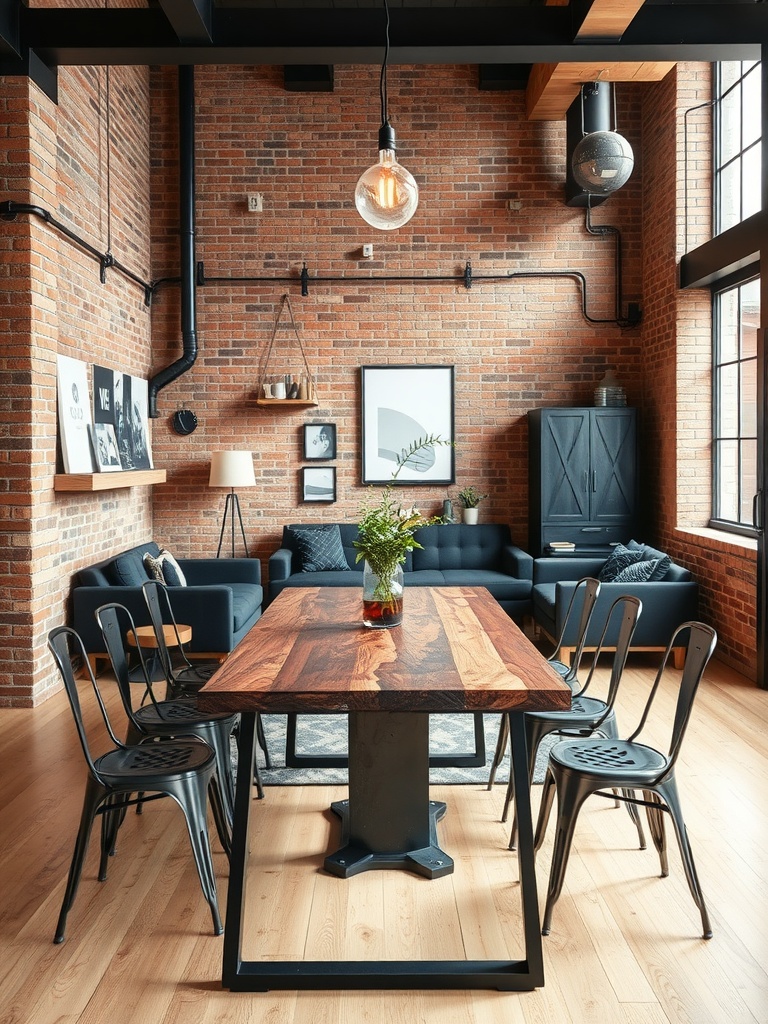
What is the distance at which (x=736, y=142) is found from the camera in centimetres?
654

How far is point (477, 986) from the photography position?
244 cm

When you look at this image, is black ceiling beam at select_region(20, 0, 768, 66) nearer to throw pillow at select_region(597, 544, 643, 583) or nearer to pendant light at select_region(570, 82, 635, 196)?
pendant light at select_region(570, 82, 635, 196)

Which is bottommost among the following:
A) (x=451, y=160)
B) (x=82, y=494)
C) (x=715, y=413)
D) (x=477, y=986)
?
(x=477, y=986)

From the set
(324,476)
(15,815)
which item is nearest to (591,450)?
(324,476)

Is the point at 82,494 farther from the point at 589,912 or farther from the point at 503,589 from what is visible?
the point at 589,912

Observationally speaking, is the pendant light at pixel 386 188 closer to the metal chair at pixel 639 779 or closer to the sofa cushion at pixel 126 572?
the metal chair at pixel 639 779

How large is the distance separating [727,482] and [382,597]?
4.44 meters

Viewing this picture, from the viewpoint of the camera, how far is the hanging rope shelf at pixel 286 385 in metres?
7.73

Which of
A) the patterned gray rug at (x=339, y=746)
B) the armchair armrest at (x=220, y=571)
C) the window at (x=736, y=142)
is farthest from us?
the armchair armrest at (x=220, y=571)

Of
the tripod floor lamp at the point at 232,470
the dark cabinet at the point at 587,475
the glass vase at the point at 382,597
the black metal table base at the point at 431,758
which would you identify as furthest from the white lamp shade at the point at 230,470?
the glass vase at the point at 382,597

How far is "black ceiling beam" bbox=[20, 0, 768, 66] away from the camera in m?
4.81

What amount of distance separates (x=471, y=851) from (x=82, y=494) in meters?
3.97

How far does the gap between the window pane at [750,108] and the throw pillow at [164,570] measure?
522 centimetres

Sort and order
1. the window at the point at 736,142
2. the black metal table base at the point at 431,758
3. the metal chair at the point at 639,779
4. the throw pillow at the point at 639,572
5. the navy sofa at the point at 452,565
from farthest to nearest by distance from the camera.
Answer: the navy sofa at the point at 452,565 → the throw pillow at the point at 639,572 → the window at the point at 736,142 → the black metal table base at the point at 431,758 → the metal chair at the point at 639,779
